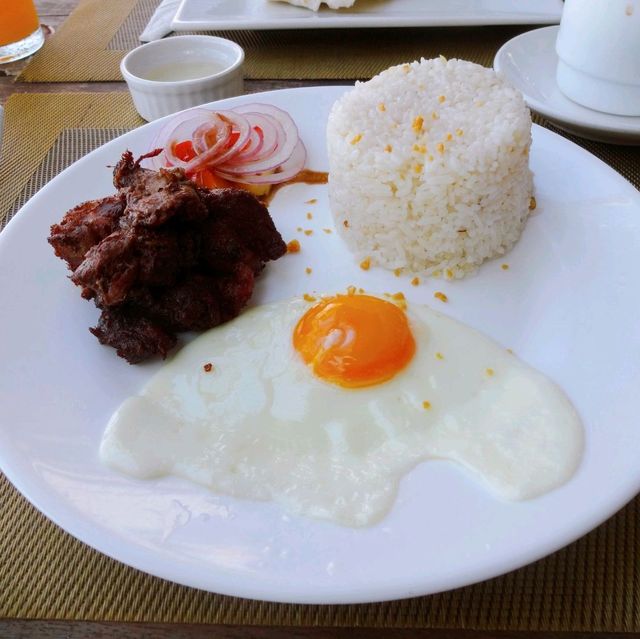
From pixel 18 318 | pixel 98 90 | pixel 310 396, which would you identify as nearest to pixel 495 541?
pixel 310 396

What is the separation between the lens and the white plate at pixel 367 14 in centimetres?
404

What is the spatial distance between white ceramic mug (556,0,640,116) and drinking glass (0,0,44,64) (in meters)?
3.41

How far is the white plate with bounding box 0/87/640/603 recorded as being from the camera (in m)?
1.57

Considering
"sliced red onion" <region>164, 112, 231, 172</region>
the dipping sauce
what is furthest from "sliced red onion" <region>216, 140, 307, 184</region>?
the dipping sauce

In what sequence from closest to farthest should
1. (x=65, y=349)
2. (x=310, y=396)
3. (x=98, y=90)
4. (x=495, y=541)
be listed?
1. (x=495, y=541)
2. (x=310, y=396)
3. (x=65, y=349)
4. (x=98, y=90)

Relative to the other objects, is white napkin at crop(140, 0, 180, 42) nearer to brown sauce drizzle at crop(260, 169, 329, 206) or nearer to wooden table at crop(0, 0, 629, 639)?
brown sauce drizzle at crop(260, 169, 329, 206)

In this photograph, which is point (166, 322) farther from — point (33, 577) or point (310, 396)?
point (33, 577)

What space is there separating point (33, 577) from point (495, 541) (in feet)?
4.17

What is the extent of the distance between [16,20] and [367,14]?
2321 mm

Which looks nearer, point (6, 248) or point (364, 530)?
point (364, 530)

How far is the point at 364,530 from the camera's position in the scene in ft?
5.50

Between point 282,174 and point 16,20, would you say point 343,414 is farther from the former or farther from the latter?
point 16,20

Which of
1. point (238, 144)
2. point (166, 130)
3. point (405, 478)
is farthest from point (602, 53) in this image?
point (405, 478)

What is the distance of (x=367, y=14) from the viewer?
4.12 m
